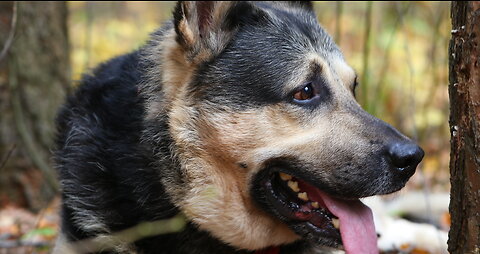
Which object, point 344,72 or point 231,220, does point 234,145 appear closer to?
point 231,220

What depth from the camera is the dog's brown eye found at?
140 inches

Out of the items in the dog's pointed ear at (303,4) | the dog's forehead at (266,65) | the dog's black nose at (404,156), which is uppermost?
the dog's pointed ear at (303,4)

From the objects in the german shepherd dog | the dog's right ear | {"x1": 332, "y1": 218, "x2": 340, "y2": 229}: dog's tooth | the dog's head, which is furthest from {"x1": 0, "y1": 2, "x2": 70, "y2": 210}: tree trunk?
{"x1": 332, "y1": 218, "x2": 340, "y2": 229}: dog's tooth

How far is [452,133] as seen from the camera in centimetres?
272

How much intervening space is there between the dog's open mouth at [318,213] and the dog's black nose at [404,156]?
1.35 feet

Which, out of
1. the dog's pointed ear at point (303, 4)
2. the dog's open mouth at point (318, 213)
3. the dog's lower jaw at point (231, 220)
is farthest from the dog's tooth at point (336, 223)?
the dog's pointed ear at point (303, 4)

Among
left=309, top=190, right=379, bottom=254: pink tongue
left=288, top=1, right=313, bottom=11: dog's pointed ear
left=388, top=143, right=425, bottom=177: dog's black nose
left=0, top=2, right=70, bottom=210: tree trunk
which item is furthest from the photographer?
left=0, top=2, right=70, bottom=210: tree trunk

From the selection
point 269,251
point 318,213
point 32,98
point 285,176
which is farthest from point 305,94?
point 32,98

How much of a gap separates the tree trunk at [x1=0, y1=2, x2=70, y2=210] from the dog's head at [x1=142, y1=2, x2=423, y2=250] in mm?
2797

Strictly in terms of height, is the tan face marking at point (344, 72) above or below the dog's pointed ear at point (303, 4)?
below

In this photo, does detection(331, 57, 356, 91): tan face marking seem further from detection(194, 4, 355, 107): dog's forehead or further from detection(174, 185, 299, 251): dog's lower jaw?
detection(174, 185, 299, 251): dog's lower jaw

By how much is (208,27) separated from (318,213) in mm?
1250

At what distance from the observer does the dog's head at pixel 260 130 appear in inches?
134

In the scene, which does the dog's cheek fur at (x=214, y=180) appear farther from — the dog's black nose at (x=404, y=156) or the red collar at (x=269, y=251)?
the dog's black nose at (x=404, y=156)
